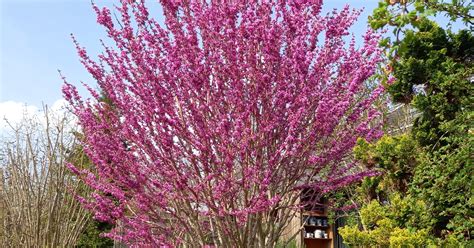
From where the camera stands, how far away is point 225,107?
473 centimetres

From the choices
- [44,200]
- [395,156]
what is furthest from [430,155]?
[44,200]

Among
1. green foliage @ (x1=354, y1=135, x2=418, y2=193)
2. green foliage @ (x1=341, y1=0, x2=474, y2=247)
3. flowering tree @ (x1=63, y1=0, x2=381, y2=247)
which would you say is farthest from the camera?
green foliage @ (x1=354, y1=135, x2=418, y2=193)

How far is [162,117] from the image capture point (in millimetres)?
4316

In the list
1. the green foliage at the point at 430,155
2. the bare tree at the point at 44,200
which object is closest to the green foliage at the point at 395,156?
the green foliage at the point at 430,155

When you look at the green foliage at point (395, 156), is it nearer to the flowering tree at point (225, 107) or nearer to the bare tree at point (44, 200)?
the flowering tree at point (225, 107)

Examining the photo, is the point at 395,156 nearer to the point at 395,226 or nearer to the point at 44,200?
the point at 395,226

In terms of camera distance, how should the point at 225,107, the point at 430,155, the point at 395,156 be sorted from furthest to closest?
the point at 395,156, the point at 430,155, the point at 225,107

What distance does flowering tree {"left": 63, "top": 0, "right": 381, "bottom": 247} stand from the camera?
14.4 ft

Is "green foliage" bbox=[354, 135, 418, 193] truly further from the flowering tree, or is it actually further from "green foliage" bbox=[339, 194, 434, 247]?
the flowering tree

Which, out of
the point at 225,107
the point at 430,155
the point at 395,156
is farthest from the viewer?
the point at 395,156

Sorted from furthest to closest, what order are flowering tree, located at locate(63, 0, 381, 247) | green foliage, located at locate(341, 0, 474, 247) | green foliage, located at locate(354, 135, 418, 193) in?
green foliage, located at locate(354, 135, 418, 193) → green foliage, located at locate(341, 0, 474, 247) → flowering tree, located at locate(63, 0, 381, 247)

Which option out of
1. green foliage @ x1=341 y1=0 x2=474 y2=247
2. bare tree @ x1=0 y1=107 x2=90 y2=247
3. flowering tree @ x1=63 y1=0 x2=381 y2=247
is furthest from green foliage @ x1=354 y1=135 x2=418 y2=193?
bare tree @ x1=0 y1=107 x2=90 y2=247

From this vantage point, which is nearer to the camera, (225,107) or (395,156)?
(225,107)

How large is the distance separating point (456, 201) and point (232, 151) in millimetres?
2859
